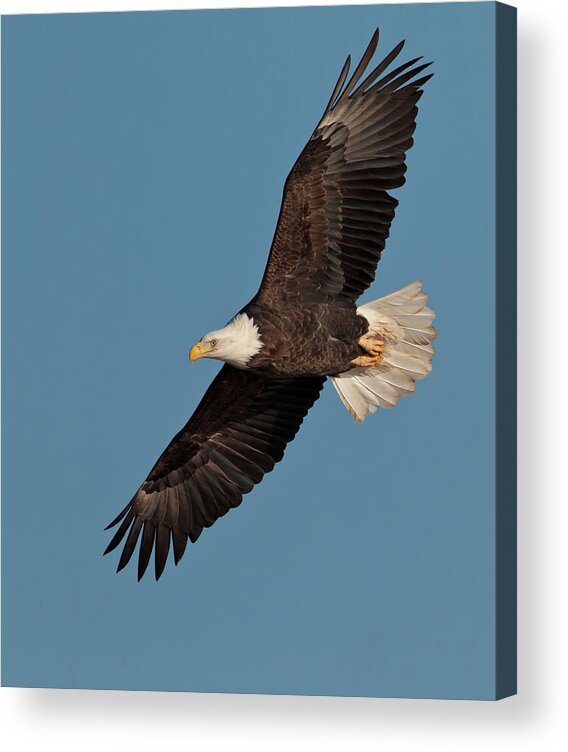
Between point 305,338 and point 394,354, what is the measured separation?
0.37 m

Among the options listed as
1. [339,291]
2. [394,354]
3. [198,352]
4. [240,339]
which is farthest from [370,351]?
[198,352]

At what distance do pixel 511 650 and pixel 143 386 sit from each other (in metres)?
1.66

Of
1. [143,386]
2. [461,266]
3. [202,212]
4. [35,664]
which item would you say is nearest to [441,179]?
[461,266]

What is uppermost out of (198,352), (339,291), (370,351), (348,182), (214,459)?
(348,182)

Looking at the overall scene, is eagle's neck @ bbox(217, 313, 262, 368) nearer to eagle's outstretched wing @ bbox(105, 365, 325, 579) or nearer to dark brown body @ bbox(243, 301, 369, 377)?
dark brown body @ bbox(243, 301, 369, 377)

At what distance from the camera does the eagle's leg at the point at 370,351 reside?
23.1ft

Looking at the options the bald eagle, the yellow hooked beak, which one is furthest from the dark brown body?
the yellow hooked beak

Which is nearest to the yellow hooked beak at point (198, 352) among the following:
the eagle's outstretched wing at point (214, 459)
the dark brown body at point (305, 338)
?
the dark brown body at point (305, 338)

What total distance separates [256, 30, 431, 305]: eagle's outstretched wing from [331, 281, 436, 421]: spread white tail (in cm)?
17

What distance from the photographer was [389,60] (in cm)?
673

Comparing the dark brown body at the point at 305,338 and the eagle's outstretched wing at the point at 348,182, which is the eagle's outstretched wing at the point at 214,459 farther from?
the eagle's outstretched wing at the point at 348,182

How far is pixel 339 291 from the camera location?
690cm

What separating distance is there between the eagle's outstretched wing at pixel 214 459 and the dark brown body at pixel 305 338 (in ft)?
0.78

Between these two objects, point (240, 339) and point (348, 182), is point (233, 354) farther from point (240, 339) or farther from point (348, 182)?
point (348, 182)
